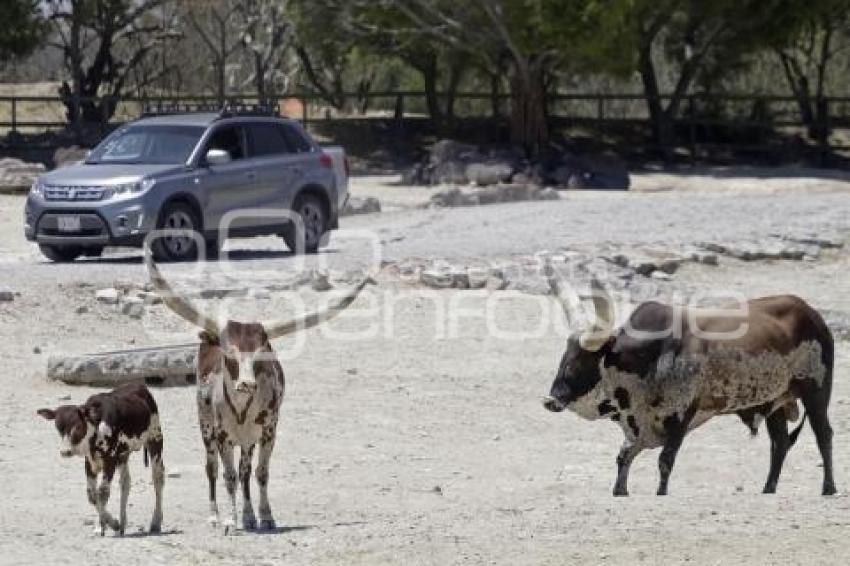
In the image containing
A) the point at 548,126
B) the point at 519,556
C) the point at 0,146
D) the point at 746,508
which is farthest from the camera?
the point at 548,126

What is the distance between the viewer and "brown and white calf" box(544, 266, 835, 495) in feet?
44.1

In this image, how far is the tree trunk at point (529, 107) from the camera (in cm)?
4903

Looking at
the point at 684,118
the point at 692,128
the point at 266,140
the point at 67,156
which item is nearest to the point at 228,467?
the point at 266,140

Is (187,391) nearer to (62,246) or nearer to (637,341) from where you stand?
(637,341)

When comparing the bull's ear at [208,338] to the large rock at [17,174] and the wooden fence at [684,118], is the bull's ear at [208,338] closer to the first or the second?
the large rock at [17,174]

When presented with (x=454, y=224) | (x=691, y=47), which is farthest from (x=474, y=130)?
(x=454, y=224)

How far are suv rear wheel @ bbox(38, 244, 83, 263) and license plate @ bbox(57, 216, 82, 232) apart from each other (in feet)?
1.87

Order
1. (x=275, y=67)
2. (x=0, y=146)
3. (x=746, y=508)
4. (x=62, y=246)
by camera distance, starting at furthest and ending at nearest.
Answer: (x=275, y=67), (x=0, y=146), (x=62, y=246), (x=746, y=508)

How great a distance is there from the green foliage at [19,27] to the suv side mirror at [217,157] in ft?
83.0

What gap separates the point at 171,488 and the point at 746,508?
421 centimetres

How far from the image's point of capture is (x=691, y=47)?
5294cm

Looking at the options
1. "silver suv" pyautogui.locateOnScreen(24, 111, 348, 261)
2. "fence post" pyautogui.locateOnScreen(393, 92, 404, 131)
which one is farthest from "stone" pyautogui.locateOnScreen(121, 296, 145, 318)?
"fence post" pyautogui.locateOnScreen(393, 92, 404, 131)

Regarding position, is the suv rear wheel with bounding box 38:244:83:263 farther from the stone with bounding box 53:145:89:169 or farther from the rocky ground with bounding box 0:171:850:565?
the stone with bounding box 53:145:89:169

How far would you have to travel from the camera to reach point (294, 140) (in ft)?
89.9
